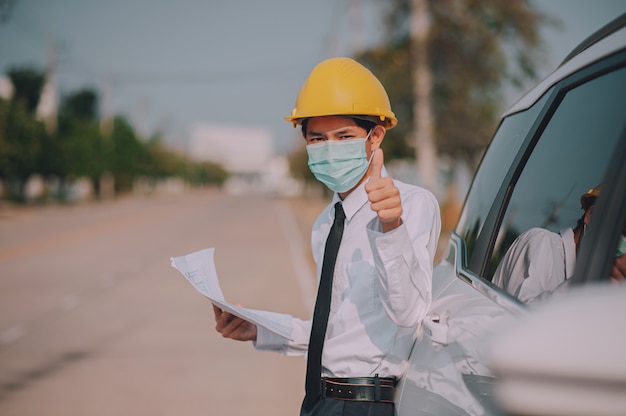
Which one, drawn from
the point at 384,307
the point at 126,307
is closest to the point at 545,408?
the point at 384,307

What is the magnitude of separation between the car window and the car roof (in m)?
0.06

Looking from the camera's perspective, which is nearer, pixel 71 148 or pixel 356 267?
pixel 356 267

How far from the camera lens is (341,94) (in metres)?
2.33

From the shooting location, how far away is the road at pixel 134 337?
5.94 meters

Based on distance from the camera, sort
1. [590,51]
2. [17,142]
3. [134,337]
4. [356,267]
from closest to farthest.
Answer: [590,51], [356,267], [134,337], [17,142]

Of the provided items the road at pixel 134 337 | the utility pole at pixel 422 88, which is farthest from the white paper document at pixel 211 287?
the utility pole at pixel 422 88

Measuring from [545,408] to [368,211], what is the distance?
4.91 ft

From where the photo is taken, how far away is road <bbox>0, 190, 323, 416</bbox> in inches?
234

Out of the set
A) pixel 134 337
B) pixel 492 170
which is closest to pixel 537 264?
pixel 492 170

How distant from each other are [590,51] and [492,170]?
1137 millimetres

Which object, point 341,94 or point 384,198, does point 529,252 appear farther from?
point 341,94

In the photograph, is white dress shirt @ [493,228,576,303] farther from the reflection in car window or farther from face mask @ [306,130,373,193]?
face mask @ [306,130,373,193]

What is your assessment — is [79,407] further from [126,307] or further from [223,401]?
[126,307]

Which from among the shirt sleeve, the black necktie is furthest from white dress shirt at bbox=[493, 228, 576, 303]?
the black necktie
